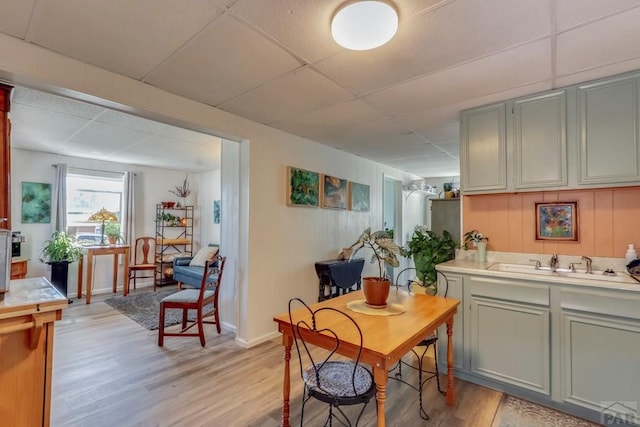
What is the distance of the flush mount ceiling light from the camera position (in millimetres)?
1403

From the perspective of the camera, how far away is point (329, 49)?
1826 mm

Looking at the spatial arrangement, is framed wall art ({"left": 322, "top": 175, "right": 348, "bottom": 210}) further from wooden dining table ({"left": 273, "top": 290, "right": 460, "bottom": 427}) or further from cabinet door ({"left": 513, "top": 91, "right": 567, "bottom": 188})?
cabinet door ({"left": 513, "top": 91, "right": 567, "bottom": 188})

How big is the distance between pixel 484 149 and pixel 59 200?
5.81 m

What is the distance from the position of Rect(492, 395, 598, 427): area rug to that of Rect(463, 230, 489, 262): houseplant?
1.14 m

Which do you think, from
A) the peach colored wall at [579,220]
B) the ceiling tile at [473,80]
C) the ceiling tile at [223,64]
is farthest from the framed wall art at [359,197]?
the ceiling tile at [223,64]

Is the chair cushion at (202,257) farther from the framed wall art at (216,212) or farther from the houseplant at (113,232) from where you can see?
the houseplant at (113,232)

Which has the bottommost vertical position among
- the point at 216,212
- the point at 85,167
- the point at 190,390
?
the point at 190,390

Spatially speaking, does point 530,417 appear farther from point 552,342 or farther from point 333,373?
point 333,373

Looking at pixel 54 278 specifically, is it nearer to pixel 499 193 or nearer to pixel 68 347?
pixel 68 347

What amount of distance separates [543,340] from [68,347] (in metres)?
4.13

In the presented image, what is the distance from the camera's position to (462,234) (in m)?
3.00

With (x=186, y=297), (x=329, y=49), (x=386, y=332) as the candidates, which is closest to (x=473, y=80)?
(x=329, y=49)

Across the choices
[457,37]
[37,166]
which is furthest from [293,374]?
[37,166]

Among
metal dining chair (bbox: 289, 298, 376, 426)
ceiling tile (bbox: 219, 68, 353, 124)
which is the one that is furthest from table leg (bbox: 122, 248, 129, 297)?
metal dining chair (bbox: 289, 298, 376, 426)
